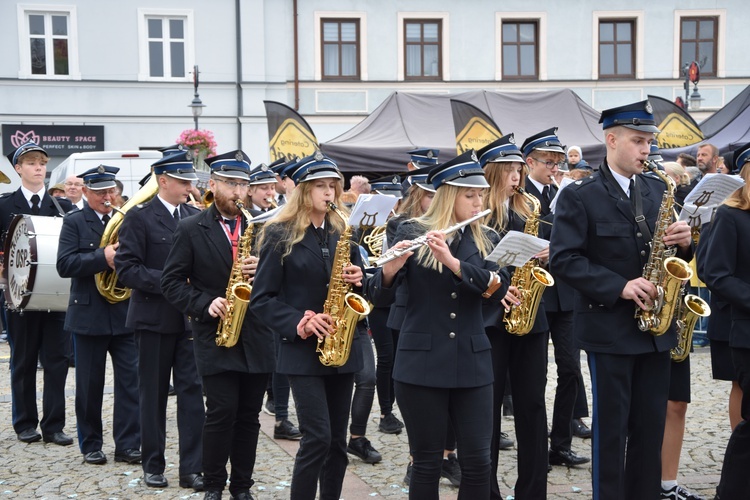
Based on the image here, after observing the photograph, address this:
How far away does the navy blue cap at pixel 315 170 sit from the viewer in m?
5.80

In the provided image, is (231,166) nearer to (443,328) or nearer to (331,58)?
(443,328)

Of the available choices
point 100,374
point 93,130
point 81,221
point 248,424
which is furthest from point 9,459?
point 93,130

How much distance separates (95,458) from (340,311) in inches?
122

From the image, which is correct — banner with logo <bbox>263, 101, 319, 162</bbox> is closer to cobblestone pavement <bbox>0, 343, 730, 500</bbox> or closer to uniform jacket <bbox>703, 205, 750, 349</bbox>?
cobblestone pavement <bbox>0, 343, 730, 500</bbox>

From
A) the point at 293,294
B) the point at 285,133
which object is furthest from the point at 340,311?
the point at 285,133

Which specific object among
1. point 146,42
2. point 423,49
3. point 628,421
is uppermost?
point 146,42

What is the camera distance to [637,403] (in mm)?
5477

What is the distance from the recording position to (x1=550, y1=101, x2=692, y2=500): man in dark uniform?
5.38 meters

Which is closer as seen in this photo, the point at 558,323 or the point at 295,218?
the point at 295,218

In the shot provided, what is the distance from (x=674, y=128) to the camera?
16.1 m

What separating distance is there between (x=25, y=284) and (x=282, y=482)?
2853 millimetres

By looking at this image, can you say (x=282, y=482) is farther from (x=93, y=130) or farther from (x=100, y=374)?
(x=93, y=130)

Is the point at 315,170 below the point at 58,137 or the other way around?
below

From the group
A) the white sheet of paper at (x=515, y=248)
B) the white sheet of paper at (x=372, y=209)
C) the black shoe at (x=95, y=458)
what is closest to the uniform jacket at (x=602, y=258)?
the white sheet of paper at (x=515, y=248)
